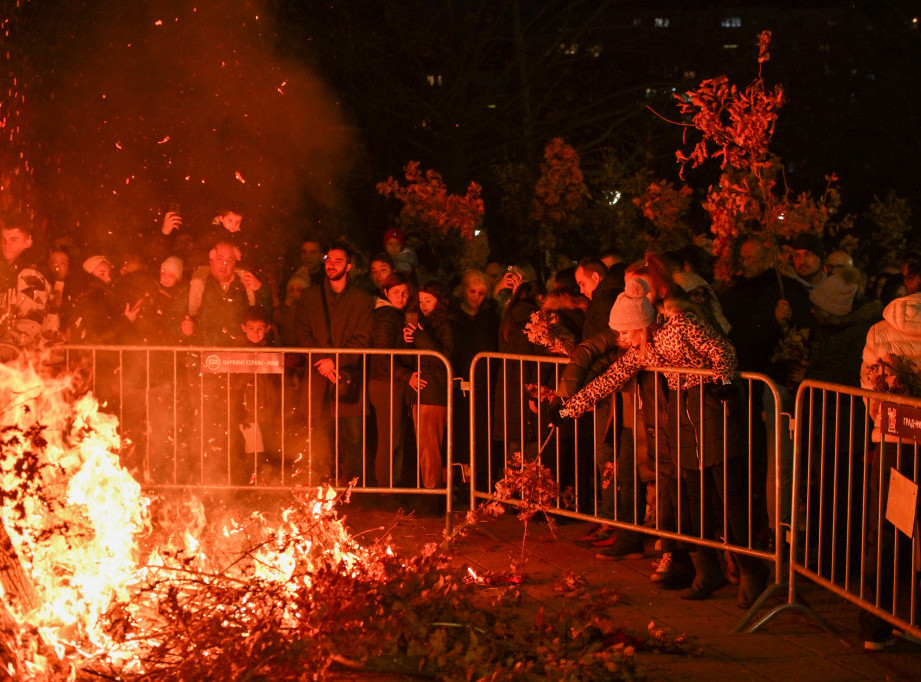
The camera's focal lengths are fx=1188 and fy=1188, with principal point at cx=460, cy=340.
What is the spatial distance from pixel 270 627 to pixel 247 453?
14.9ft

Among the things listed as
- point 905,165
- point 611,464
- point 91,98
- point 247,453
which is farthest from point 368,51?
point 905,165

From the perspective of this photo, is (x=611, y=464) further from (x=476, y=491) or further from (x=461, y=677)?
(x=461, y=677)

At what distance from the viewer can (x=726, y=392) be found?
6969 mm

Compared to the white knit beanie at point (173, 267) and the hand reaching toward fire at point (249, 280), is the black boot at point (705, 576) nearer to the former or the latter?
the hand reaching toward fire at point (249, 280)

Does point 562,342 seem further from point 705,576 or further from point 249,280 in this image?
→ point 249,280

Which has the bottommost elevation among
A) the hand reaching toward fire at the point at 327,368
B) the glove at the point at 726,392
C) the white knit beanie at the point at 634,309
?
the glove at the point at 726,392

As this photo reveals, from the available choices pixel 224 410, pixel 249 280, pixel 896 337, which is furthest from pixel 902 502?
pixel 249 280

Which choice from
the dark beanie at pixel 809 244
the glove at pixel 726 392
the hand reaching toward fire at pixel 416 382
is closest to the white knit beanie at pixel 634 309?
the glove at pixel 726 392

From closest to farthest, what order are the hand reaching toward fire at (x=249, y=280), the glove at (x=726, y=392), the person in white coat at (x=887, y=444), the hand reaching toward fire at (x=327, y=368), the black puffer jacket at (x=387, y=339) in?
1. the person in white coat at (x=887, y=444)
2. the glove at (x=726, y=392)
3. the hand reaching toward fire at (x=327, y=368)
4. the black puffer jacket at (x=387, y=339)
5. the hand reaching toward fire at (x=249, y=280)

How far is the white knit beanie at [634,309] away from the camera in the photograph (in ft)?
23.8

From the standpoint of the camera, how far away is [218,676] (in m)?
5.16

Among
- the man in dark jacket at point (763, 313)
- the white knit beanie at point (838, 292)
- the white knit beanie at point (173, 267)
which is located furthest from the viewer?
the white knit beanie at point (173, 267)

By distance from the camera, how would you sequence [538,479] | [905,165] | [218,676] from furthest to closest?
[905,165], [538,479], [218,676]

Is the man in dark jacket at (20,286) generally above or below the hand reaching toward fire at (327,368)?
above
